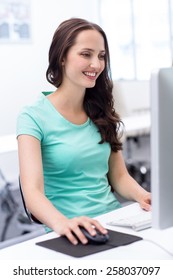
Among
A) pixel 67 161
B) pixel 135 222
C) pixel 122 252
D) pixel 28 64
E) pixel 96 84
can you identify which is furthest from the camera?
pixel 28 64

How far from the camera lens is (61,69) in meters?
1.72

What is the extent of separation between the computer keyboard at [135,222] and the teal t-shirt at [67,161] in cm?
22

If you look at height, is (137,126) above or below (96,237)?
below

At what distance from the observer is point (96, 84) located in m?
1.84

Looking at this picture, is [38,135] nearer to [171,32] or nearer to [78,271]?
[78,271]

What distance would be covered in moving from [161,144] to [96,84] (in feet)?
2.91

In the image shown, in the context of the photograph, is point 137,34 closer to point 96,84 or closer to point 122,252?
point 96,84

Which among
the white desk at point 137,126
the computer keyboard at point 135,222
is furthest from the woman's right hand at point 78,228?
the white desk at point 137,126

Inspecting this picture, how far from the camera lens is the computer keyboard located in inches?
53.2

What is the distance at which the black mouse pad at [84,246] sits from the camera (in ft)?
3.82

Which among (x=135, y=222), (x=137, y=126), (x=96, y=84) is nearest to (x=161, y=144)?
(x=135, y=222)

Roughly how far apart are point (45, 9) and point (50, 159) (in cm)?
443

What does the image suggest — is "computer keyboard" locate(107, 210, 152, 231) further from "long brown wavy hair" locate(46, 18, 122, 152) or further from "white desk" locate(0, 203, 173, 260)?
"long brown wavy hair" locate(46, 18, 122, 152)

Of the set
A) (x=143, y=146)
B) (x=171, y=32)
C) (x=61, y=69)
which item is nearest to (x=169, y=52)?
(x=171, y=32)
